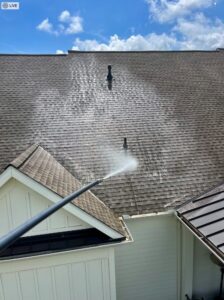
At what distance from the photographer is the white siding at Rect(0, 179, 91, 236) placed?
17.6 feet

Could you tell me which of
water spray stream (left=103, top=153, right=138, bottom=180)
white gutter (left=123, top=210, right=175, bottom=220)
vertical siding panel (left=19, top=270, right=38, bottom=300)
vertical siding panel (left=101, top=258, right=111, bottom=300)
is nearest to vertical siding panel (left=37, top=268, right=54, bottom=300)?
vertical siding panel (left=19, top=270, right=38, bottom=300)

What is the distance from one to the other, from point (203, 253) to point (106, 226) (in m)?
3.47

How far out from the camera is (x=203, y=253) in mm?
7453

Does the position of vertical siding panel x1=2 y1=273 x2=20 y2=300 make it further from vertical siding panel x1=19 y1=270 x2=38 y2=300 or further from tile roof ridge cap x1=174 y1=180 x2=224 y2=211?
tile roof ridge cap x1=174 y1=180 x2=224 y2=211

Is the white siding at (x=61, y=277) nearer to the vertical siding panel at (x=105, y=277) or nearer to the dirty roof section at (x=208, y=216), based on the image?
the vertical siding panel at (x=105, y=277)

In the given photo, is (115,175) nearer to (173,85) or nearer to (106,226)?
(106,226)

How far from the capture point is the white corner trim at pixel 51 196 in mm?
5195

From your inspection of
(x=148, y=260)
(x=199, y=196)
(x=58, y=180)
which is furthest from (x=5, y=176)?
(x=199, y=196)

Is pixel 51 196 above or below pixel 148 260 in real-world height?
above

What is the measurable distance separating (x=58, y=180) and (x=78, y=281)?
2.15 m

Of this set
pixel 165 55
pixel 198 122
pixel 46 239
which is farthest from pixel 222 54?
pixel 46 239

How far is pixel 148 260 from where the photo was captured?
23.3 feet

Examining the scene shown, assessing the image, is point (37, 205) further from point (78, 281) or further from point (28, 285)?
point (78, 281)

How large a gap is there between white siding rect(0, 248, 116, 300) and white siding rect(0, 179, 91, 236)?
0.63m
